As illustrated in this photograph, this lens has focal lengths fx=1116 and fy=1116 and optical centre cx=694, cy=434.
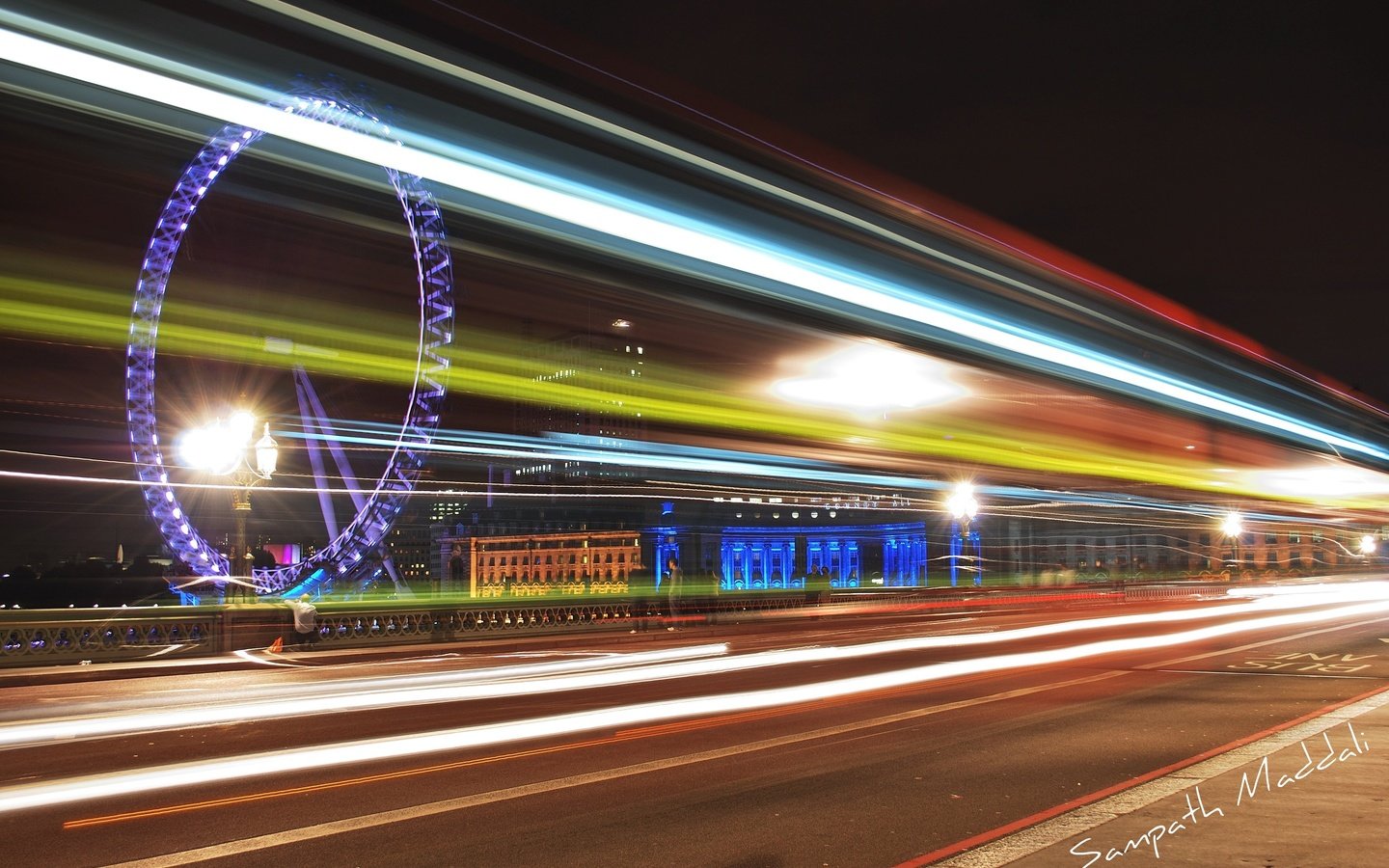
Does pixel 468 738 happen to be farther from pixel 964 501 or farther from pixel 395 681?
pixel 964 501

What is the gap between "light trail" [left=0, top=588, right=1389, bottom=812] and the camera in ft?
31.2

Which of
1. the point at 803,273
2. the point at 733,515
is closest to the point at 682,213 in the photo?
the point at 803,273

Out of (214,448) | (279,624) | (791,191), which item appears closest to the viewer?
(791,191)

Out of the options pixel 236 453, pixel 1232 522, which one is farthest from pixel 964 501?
pixel 1232 522

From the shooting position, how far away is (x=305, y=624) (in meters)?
24.4

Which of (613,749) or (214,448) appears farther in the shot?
(214,448)

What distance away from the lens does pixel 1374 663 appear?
64.5 ft

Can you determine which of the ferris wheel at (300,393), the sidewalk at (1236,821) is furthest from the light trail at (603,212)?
the ferris wheel at (300,393)

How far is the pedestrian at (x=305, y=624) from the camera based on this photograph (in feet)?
80.0

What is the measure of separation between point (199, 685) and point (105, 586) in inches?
1022

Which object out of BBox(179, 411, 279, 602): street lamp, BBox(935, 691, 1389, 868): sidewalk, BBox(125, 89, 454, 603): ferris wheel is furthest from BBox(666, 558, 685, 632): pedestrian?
BBox(935, 691, 1389, 868): sidewalk

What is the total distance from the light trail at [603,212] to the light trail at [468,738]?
5523mm

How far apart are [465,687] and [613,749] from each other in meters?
5.64

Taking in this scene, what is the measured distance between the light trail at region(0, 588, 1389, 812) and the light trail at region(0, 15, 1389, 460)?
217 inches
